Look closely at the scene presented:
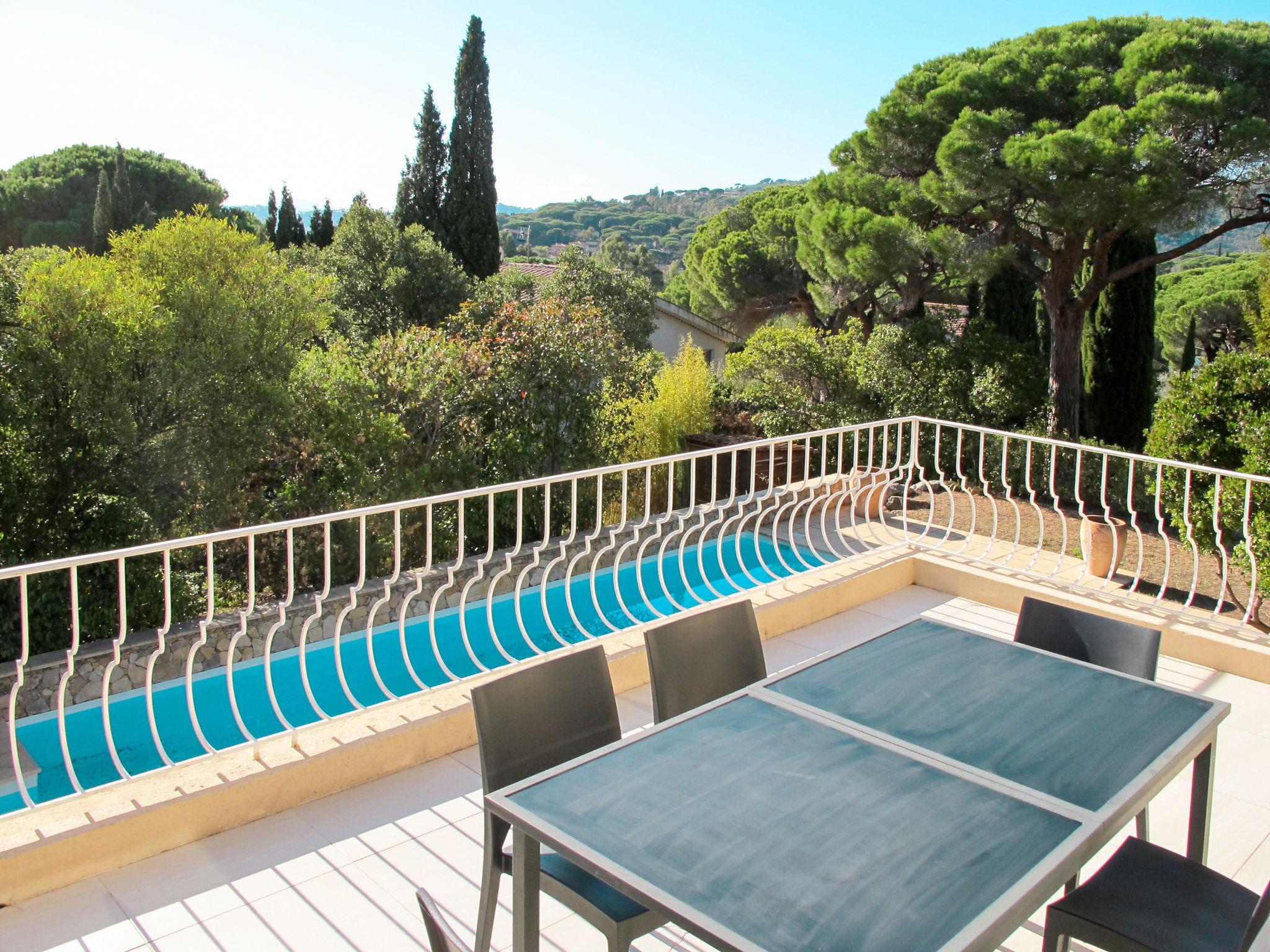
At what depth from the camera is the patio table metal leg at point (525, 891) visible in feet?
5.89

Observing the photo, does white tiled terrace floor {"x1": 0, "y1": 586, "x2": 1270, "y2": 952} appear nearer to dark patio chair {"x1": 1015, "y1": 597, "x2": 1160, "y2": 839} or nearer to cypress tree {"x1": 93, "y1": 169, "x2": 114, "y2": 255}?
dark patio chair {"x1": 1015, "y1": 597, "x2": 1160, "y2": 839}

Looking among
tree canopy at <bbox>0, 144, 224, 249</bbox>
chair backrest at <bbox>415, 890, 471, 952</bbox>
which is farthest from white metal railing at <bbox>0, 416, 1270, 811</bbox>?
tree canopy at <bbox>0, 144, 224, 249</bbox>

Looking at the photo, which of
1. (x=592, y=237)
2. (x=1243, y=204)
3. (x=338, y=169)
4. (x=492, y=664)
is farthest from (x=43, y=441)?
(x=592, y=237)

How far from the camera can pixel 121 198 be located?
85.5 ft

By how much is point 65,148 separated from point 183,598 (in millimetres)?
29314

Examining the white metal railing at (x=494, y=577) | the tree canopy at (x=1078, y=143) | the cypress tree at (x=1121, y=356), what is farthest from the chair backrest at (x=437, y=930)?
the cypress tree at (x=1121, y=356)

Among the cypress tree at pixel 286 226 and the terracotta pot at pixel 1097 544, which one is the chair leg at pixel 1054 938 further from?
the cypress tree at pixel 286 226

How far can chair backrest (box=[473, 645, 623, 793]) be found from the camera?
210 centimetres

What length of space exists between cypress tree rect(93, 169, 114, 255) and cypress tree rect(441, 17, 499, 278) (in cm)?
1010

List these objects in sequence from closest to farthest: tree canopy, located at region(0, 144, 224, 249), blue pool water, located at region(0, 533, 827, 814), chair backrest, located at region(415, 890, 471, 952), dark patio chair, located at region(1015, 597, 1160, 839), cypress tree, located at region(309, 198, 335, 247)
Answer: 1. chair backrest, located at region(415, 890, 471, 952)
2. dark patio chair, located at region(1015, 597, 1160, 839)
3. blue pool water, located at region(0, 533, 827, 814)
4. tree canopy, located at region(0, 144, 224, 249)
5. cypress tree, located at region(309, 198, 335, 247)

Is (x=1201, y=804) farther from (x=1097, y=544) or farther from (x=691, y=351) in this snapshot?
(x=691, y=351)

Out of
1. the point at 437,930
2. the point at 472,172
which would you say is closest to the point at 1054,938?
the point at 437,930

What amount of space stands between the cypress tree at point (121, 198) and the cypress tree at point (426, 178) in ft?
Answer: 28.2

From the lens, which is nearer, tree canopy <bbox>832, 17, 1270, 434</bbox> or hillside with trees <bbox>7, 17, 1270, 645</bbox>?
hillside with trees <bbox>7, 17, 1270, 645</bbox>
